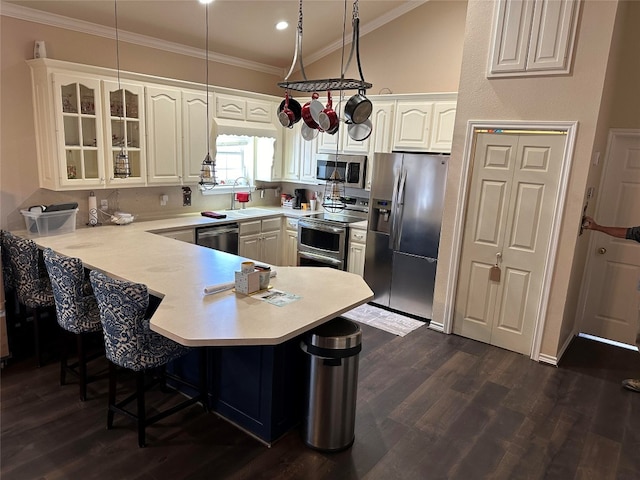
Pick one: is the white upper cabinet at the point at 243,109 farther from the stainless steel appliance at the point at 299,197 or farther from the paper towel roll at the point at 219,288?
the paper towel roll at the point at 219,288

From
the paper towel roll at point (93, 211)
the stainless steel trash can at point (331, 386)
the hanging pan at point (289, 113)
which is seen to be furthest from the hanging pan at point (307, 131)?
the paper towel roll at point (93, 211)

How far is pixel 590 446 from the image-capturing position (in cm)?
276

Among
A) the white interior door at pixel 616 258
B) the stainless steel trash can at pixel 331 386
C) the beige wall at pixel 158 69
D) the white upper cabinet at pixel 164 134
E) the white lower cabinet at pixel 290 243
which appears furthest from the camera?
the white lower cabinet at pixel 290 243

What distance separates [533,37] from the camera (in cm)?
353

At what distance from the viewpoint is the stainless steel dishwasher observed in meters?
4.89

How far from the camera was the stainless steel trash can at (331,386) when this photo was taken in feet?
8.11

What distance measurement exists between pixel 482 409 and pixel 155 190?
4066 mm

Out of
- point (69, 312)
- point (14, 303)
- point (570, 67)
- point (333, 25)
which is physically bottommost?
point (14, 303)

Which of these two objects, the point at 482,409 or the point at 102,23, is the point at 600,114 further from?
the point at 102,23

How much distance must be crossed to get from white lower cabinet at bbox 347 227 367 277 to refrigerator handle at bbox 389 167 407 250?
41 centimetres

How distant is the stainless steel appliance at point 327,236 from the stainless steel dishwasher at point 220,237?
33.2 inches

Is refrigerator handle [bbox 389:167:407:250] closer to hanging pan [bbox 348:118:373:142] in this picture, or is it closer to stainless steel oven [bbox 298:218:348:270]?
stainless steel oven [bbox 298:218:348:270]

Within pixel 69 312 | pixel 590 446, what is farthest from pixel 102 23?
pixel 590 446

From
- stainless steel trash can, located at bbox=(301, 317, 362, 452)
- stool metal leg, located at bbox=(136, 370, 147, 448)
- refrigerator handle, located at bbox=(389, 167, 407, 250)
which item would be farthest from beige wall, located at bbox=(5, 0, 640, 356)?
stool metal leg, located at bbox=(136, 370, 147, 448)
